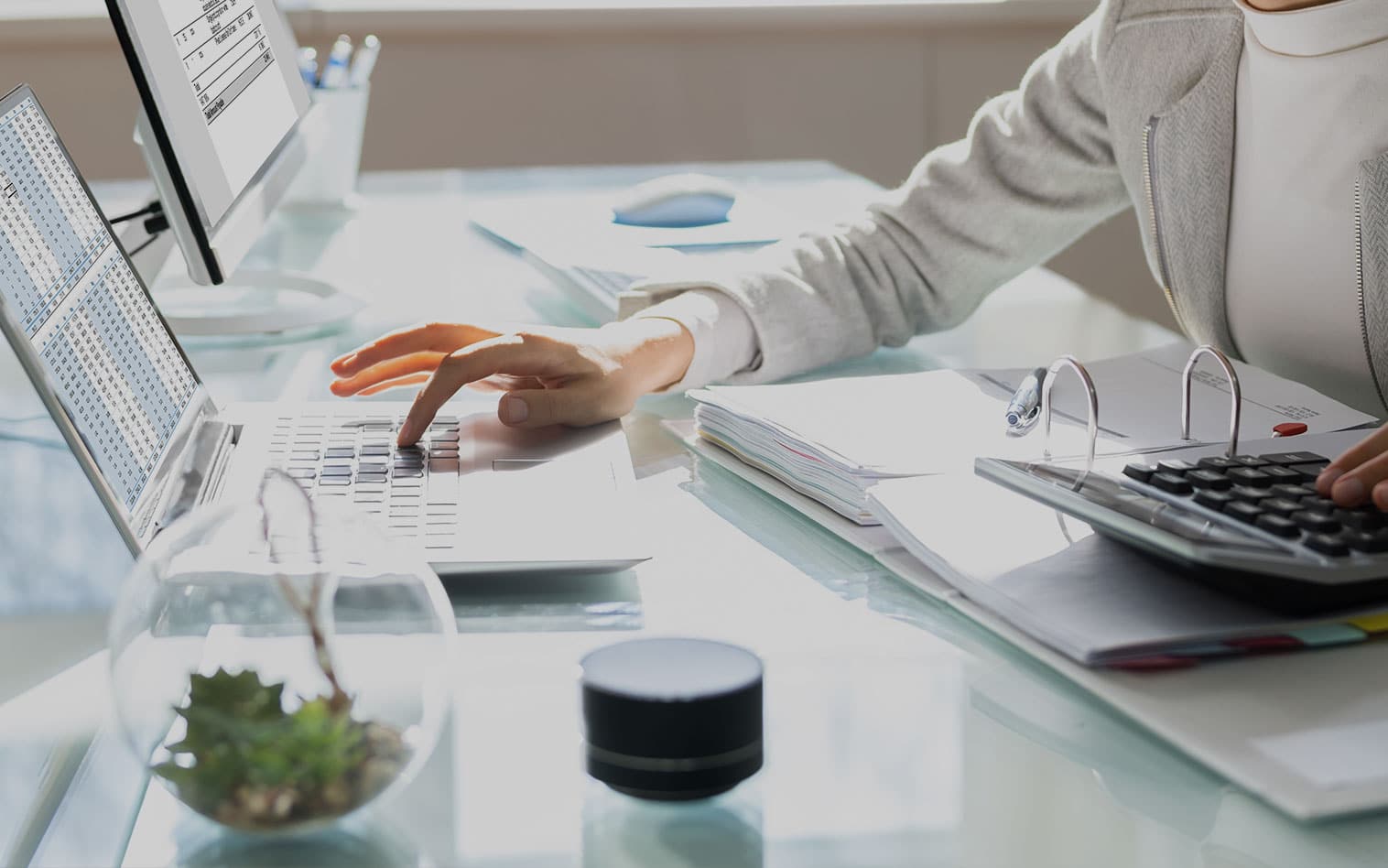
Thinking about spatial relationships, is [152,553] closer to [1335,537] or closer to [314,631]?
[314,631]

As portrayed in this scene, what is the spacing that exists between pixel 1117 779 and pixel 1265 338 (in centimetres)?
64

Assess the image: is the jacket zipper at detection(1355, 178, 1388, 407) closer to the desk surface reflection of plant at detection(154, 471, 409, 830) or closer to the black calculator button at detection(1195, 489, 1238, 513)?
the black calculator button at detection(1195, 489, 1238, 513)

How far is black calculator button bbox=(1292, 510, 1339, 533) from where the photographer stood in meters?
0.57

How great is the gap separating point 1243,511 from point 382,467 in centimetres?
45

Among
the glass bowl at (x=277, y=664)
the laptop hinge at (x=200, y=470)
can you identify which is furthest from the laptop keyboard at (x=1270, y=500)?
the laptop hinge at (x=200, y=470)

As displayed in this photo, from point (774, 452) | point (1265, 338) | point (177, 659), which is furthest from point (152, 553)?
point (1265, 338)

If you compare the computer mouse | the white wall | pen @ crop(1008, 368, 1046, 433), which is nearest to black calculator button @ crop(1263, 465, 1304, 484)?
pen @ crop(1008, 368, 1046, 433)

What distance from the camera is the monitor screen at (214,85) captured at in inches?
35.7

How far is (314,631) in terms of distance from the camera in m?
0.45

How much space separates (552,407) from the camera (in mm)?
894

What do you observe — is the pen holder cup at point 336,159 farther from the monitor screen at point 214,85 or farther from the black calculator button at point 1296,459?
the black calculator button at point 1296,459

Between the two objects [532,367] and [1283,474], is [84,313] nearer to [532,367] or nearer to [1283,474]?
[532,367]

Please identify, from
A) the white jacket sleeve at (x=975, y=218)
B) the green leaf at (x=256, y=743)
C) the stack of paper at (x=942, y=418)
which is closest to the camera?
the green leaf at (x=256, y=743)

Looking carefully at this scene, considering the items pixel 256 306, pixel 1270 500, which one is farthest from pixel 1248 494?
pixel 256 306
